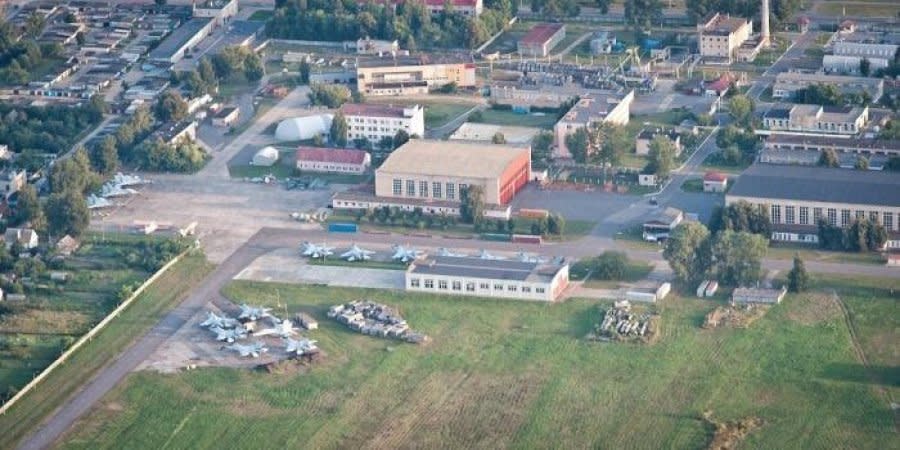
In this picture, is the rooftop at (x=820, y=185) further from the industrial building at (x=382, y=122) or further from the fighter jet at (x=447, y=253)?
the industrial building at (x=382, y=122)

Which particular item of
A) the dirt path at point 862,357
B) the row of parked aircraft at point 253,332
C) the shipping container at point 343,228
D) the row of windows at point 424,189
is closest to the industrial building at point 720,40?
the row of windows at point 424,189

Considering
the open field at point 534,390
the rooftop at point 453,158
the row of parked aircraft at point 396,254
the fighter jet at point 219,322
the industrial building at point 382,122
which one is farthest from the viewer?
the industrial building at point 382,122

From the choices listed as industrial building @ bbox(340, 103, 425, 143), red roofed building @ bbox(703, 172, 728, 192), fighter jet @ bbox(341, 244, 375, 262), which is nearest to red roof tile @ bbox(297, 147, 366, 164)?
industrial building @ bbox(340, 103, 425, 143)

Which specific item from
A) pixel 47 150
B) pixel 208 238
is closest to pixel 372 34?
pixel 47 150

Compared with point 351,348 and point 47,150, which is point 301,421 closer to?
point 351,348

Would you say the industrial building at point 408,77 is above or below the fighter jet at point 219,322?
above

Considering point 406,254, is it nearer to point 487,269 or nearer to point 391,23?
point 487,269
